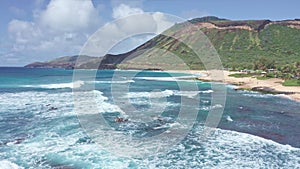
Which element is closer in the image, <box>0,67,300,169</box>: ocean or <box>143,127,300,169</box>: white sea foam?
<box>143,127,300,169</box>: white sea foam

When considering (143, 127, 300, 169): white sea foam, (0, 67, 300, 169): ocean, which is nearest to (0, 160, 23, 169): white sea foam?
(0, 67, 300, 169): ocean

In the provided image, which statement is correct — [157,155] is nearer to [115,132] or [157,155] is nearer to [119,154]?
[119,154]

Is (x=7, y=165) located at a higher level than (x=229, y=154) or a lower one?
higher

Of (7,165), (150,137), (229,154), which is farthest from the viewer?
(150,137)

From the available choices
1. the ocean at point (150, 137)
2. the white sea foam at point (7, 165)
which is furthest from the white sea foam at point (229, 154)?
the white sea foam at point (7, 165)

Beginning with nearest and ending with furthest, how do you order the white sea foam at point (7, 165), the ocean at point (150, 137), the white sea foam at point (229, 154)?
the white sea foam at point (7, 165) < the white sea foam at point (229, 154) < the ocean at point (150, 137)

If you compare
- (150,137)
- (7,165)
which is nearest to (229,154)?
(150,137)

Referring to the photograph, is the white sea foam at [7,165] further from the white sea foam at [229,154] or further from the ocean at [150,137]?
the white sea foam at [229,154]

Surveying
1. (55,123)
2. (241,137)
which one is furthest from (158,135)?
(55,123)

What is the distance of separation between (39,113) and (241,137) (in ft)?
88.6

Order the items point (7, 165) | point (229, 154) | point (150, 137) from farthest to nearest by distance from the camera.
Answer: point (150, 137) → point (229, 154) → point (7, 165)

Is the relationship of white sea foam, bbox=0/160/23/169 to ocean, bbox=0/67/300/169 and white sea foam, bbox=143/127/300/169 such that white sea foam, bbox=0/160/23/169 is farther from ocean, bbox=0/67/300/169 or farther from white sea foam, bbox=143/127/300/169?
white sea foam, bbox=143/127/300/169

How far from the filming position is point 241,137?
96.3 ft

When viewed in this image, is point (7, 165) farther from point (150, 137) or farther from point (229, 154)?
point (229, 154)
